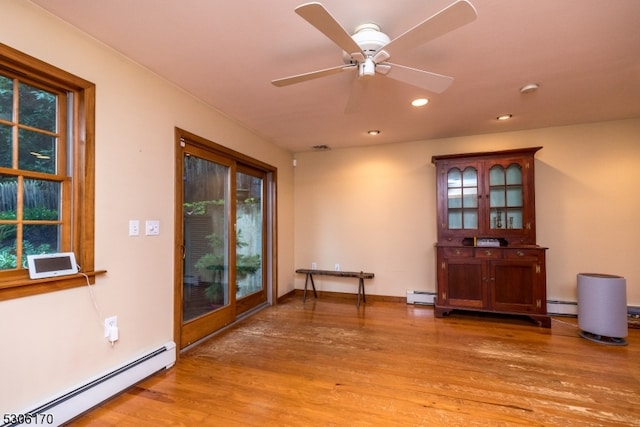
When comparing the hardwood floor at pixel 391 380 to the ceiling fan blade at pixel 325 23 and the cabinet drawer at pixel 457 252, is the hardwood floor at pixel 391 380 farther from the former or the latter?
the ceiling fan blade at pixel 325 23

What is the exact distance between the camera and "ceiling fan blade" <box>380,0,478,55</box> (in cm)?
129

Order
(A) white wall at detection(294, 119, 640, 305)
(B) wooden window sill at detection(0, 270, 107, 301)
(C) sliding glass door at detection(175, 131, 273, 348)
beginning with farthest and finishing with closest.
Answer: (A) white wall at detection(294, 119, 640, 305), (C) sliding glass door at detection(175, 131, 273, 348), (B) wooden window sill at detection(0, 270, 107, 301)

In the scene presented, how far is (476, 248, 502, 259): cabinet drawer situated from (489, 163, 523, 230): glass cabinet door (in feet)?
1.08

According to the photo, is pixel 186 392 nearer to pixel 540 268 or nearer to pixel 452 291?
pixel 452 291

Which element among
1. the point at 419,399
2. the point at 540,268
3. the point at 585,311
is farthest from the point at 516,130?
the point at 419,399

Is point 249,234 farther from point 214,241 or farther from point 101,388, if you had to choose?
point 101,388

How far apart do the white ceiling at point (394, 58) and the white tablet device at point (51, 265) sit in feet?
4.80

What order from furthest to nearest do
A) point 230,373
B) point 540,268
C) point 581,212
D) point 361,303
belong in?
1. point 361,303
2. point 581,212
3. point 540,268
4. point 230,373

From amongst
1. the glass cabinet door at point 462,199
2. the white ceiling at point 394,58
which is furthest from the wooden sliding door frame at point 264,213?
the glass cabinet door at point 462,199

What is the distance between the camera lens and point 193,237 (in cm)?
300

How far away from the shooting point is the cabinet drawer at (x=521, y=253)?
3473 mm

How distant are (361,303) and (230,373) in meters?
2.49

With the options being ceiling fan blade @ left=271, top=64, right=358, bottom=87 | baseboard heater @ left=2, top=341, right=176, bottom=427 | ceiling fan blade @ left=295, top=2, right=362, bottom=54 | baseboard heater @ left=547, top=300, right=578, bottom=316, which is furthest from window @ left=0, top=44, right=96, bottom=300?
baseboard heater @ left=547, top=300, right=578, bottom=316

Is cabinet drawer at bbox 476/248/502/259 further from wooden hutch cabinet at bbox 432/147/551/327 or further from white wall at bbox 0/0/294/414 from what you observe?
white wall at bbox 0/0/294/414
